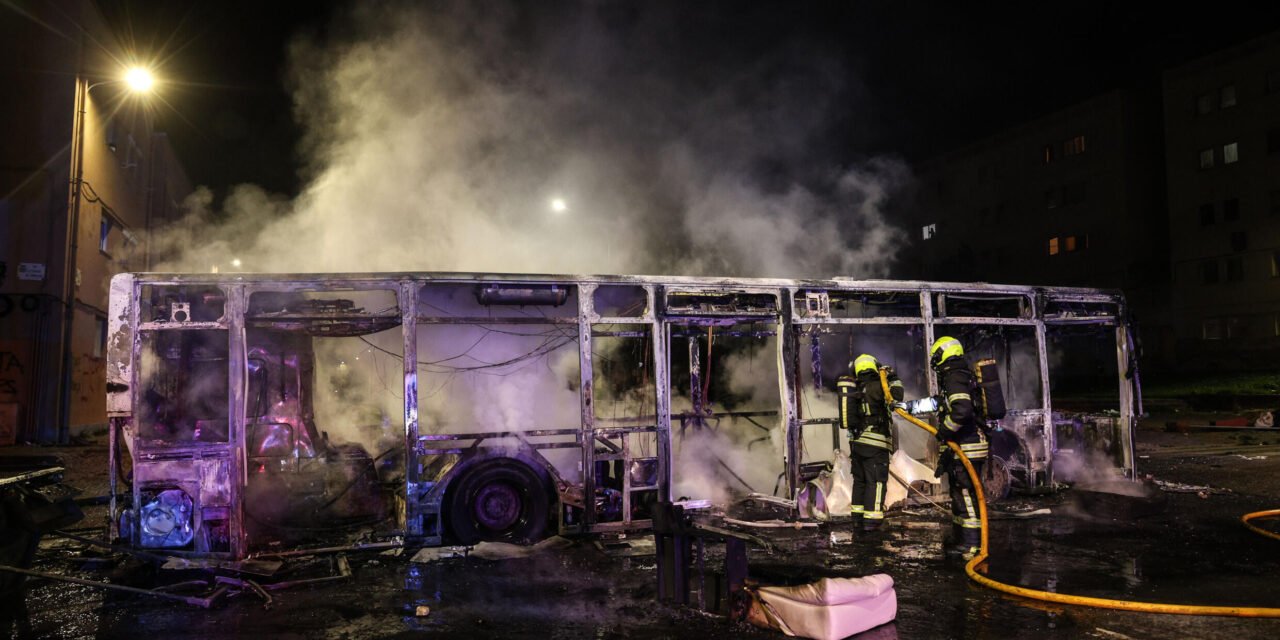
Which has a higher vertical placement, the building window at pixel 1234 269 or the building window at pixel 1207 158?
the building window at pixel 1207 158

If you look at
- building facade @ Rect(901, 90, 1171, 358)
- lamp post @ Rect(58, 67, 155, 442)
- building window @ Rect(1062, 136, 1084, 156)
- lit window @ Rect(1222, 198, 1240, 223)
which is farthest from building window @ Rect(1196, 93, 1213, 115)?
lamp post @ Rect(58, 67, 155, 442)

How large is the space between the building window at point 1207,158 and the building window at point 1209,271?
13.8 ft

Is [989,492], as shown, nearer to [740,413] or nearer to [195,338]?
[740,413]

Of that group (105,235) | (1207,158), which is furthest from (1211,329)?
(105,235)

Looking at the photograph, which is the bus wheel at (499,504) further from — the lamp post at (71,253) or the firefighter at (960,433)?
the lamp post at (71,253)

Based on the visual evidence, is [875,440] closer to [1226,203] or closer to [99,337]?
[99,337]

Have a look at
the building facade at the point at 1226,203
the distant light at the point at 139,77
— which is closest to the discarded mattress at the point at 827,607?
the distant light at the point at 139,77

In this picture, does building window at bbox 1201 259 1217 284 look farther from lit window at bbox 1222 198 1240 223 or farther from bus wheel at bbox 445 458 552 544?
bus wheel at bbox 445 458 552 544

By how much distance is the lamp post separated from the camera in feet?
50.6

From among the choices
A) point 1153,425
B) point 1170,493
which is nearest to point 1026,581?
point 1170,493

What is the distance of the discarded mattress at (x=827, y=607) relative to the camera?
4488 mm

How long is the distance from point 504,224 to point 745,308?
302 inches

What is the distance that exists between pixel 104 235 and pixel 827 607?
69.0ft

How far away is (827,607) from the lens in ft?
14.6
